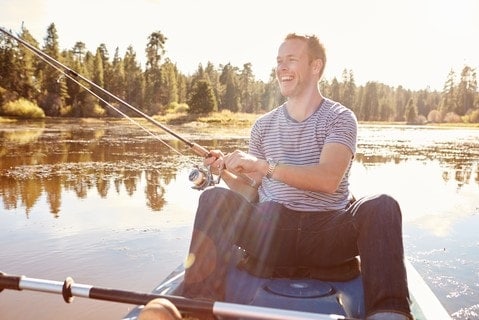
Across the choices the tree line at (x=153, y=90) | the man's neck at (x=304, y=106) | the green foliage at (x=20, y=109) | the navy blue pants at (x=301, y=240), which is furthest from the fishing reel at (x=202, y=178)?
the green foliage at (x=20, y=109)

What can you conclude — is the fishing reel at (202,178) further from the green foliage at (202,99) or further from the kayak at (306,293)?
the green foliage at (202,99)

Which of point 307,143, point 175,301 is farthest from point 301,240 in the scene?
point 175,301

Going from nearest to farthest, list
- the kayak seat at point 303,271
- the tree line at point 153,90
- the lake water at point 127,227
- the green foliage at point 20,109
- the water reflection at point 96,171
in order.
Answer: the kayak seat at point 303,271
the lake water at point 127,227
the water reflection at point 96,171
the green foliage at point 20,109
the tree line at point 153,90

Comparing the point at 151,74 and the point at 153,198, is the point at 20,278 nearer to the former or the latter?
the point at 153,198

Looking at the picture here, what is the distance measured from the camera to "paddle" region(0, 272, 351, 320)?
1.91 meters

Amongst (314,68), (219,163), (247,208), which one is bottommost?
(247,208)

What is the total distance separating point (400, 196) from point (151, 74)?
65.9 m

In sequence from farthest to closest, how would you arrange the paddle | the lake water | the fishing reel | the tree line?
the tree line
the lake water
the fishing reel
the paddle

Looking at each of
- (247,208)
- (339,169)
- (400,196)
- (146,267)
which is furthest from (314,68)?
(400,196)

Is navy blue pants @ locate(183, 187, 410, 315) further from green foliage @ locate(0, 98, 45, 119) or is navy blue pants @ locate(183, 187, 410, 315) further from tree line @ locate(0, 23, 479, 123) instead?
green foliage @ locate(0, 98, 45, 119)

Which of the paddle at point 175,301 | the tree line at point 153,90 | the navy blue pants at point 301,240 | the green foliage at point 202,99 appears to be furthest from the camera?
the green foliage at point 202,99

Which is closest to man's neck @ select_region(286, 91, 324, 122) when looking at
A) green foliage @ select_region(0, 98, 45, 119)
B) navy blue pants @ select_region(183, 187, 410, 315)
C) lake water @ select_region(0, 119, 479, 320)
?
navy blue pants @ select_region(183, 187, 410, 315)

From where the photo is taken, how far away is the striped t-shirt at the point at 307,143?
10.0 ft

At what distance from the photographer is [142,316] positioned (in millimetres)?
1954
